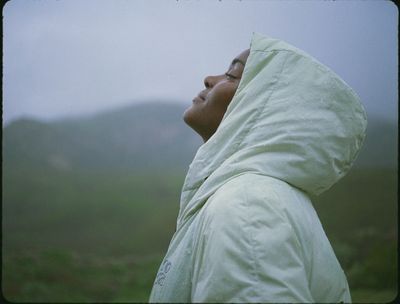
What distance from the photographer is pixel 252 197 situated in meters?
0.88

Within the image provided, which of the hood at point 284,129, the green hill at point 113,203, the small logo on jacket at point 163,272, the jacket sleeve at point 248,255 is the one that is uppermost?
the hood at point 284,129

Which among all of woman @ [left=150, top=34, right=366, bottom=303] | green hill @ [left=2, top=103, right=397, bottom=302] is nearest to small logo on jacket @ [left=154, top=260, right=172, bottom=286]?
woman @ [left=150, top=34, right=366, bottom=303]

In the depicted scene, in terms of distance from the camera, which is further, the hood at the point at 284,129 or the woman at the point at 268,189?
the hood at the point at 284,129

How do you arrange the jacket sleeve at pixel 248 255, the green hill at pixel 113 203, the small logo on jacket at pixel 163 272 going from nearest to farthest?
the jacket sleeve at pixel 248 255 → the small logo on jacket at pixel 163 272 → the green hill at pixel 113 203

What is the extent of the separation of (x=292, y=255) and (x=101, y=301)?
2778 millimetres

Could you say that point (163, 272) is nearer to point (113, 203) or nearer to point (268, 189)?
point (268, 189)

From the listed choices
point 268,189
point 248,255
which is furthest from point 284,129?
point 248,255

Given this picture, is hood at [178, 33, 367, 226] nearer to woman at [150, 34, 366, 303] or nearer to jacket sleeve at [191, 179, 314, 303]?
woman at [150, 34, 366, 303]

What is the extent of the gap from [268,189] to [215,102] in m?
0.45

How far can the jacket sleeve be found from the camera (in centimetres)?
79

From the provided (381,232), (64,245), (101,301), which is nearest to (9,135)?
(64,245)

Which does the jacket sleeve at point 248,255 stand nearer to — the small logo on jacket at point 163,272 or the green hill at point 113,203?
the small logo on jacket at point 163,272

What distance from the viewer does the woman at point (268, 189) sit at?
0.81 metres

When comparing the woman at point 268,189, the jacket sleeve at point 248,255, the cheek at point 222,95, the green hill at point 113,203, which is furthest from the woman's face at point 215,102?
the green hill at point 113,203
